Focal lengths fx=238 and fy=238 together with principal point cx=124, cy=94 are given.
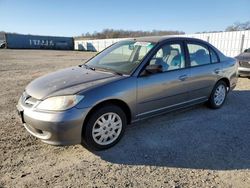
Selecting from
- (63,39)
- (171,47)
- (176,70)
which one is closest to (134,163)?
(176,70)

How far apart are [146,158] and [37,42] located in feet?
168

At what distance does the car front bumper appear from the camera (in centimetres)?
305

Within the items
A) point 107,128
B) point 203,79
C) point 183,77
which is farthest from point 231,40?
point 107,128

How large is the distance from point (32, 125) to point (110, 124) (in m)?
1.09

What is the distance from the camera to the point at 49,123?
3.05 m

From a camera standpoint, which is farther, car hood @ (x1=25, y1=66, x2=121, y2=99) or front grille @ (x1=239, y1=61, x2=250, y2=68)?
front grille @ (x1=239, y1=61, x2=250, y2=68)

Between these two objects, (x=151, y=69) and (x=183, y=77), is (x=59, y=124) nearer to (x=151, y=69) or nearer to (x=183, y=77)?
(x=151, y=69)

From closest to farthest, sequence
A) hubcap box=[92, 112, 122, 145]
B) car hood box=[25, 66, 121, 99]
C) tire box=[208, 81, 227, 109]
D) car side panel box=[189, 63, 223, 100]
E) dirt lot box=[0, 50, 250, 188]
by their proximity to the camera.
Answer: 1. dirt lot box=[0, 50, 250, 188]
2. car hood box=[25, 66, 121, 99]
3. hubcap box=[92, 112, 122, 145]
4. car side panel box=[189, 63, 223, 100]
5. tire box=[208, 81, 227, 109]

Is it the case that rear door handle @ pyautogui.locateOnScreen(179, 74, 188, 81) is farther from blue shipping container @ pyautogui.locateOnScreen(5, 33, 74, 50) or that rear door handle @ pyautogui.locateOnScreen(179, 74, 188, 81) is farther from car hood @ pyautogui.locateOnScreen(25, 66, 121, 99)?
blue shipping container @ pyautogui.locateOnScreen(5, 33, 74, 50)

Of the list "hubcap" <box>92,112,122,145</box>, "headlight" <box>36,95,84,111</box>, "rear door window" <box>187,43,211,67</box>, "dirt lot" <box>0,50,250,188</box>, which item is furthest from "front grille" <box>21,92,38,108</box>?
"rear door window" <box>187,43,211,67</box>

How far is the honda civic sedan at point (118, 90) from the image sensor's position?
124 inches

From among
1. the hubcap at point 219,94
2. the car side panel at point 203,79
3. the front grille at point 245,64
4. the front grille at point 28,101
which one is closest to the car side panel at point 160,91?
the car side panel at point 203,79

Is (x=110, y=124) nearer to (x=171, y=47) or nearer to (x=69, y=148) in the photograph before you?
(x=69, y=148)

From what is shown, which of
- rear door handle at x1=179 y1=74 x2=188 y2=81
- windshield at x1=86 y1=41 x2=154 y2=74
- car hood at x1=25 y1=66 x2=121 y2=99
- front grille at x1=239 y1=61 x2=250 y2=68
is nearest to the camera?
car hood at x1=25 y1=66 x2=121 y2=99
